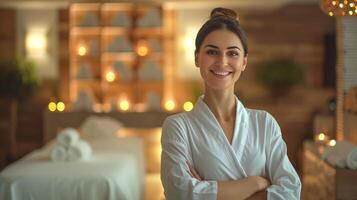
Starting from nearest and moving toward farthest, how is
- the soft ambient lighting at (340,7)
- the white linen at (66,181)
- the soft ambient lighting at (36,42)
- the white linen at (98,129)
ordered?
the soft ambient lighting at (340,7) → the white linen at (66,181) → the white linen at (98,129) → the soft ambient lighting at (36,42)

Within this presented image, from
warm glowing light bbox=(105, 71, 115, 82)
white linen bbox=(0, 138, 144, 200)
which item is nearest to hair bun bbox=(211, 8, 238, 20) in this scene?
white linen bbox=(0, 138, 144, 200)

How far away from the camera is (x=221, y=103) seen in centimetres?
171

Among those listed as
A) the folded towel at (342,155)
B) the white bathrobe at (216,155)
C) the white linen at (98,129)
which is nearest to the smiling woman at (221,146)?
the white bathrobe at (216,155)

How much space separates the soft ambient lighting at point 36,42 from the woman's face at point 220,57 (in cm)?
525

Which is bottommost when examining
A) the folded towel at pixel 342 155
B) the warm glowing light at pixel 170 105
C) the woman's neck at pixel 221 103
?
the warm glowing light at pixel 170 105

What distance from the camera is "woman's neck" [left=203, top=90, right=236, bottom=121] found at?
1694mm

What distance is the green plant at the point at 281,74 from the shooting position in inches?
247

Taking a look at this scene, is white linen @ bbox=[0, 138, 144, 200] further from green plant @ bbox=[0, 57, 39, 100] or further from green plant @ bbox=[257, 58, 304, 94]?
green plant @ bbox=[257, 58, 304, 94]

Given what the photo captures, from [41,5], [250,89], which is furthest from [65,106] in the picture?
[250,89]

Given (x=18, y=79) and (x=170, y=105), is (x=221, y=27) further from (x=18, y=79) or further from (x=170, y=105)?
(x=18, y=79)

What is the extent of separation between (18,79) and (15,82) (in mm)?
54

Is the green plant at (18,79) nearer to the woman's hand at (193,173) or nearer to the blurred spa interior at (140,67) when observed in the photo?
the blurred spa interior at (140,67)

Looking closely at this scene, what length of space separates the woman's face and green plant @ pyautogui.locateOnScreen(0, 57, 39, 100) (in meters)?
5.05

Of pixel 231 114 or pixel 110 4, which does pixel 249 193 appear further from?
pixel 110 4
